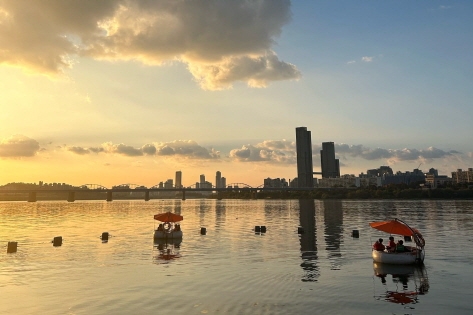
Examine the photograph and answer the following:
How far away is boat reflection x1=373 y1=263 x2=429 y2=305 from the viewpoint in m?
24.0

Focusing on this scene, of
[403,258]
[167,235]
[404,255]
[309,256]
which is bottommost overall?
[309,256]

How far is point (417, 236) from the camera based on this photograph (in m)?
35.6

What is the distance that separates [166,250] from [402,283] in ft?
87.5

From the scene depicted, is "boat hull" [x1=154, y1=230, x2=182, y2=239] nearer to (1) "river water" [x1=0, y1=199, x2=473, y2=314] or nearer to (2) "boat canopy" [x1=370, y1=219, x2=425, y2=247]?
(1) "river water" [x1=0, y1=199, x2=473, y2=314]

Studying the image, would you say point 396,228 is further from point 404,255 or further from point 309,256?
point 309,256

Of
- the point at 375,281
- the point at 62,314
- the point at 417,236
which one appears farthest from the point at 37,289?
the point at 417,236

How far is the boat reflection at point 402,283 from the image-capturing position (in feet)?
78.8

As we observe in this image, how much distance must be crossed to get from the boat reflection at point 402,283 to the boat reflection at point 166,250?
1994cm

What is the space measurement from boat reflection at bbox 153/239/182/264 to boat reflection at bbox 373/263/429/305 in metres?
19.9

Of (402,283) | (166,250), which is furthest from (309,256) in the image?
(166,250)

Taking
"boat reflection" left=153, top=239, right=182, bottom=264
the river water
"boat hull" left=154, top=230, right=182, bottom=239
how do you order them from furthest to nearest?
"boat hull" left=154, top=230, right=182, bottom=239 → "boat reflection" left=153, top=239, right=182, bottom=264 → the river water

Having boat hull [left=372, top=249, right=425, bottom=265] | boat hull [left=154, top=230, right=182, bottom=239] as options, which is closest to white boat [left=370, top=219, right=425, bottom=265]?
boat hull [left=372, top=249, right=425, bottom=265]

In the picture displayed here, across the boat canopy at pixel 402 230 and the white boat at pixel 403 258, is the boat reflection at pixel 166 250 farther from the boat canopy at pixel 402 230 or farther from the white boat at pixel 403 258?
the boat canopy at pixel 402 230

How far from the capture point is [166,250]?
1788 inches
